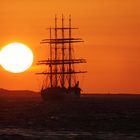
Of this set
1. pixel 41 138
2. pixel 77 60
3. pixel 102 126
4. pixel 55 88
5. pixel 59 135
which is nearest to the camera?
pixel 41 138

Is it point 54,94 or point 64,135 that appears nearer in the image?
point 64,135

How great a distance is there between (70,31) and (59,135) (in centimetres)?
14717

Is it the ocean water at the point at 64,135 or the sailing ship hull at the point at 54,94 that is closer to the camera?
the ocean water at the point at 64,135

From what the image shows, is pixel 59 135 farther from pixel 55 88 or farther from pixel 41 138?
pixel 55 88

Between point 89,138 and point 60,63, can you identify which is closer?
point 89,138

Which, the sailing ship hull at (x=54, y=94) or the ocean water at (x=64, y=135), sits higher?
the sailing ship hull at (x=54, y=94)

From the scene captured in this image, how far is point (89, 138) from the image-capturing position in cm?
4938

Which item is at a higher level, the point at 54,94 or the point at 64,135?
the point at 54,94

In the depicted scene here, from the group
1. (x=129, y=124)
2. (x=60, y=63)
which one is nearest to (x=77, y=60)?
(x=60, y=63)

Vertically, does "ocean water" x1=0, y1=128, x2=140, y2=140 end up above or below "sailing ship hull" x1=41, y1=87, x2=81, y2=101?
below

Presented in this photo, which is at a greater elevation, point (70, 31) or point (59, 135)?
point (70, 31)

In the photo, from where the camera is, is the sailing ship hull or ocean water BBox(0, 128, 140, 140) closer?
ocean water BBox(0, 128, 140, 140)

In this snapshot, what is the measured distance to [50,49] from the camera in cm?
19388

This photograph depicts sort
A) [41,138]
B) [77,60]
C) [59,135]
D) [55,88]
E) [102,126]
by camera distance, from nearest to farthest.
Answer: [41,138]
[59,135]
[102,126]
[55,88]
[77,60]
